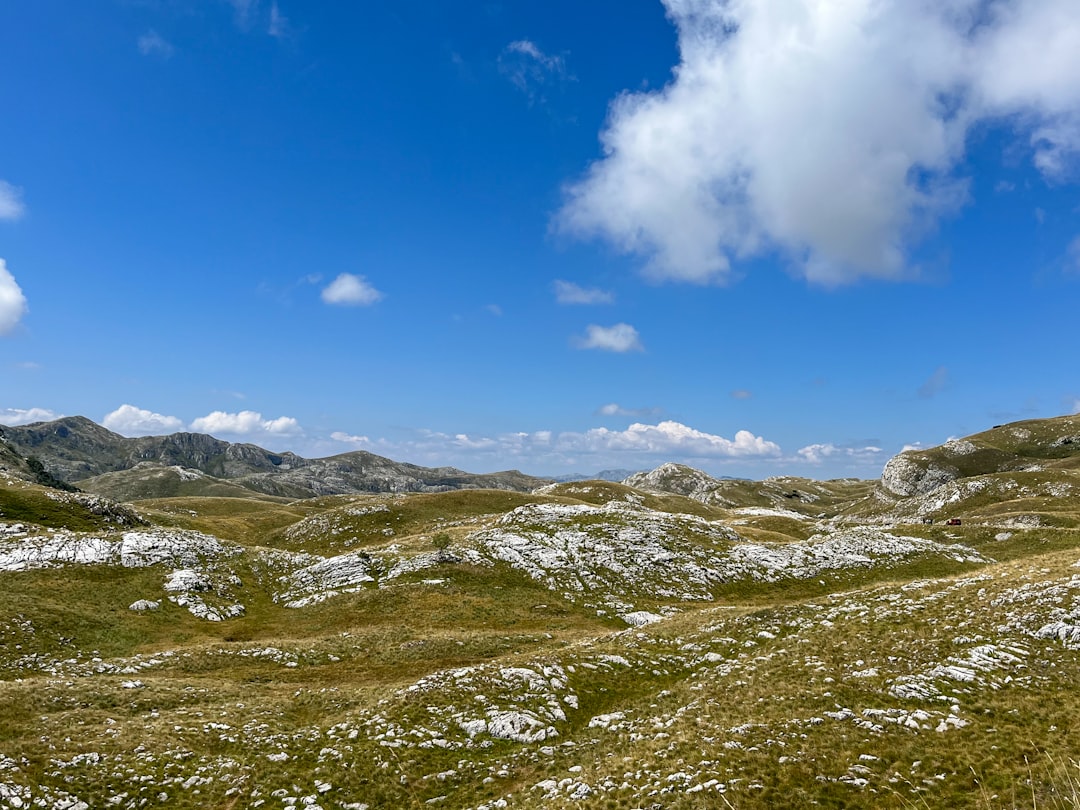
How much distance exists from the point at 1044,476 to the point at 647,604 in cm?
15535

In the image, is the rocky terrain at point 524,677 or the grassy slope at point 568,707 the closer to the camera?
the grassy slope at point 568,707

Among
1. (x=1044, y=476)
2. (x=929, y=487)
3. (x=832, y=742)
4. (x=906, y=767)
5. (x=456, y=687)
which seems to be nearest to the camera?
(x=906, y=767)

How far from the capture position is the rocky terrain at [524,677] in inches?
834

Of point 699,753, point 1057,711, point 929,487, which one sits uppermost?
point 929,487

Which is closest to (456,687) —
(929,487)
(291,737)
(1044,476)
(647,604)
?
(291,737)

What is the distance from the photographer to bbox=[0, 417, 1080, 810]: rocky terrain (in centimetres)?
2117

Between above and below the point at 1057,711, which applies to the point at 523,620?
below

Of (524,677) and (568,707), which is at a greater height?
(524,677)

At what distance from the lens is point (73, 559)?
5928cm

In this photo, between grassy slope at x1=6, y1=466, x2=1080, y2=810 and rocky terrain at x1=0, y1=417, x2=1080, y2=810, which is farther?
rocky terrain at x1=0, y1=417, x2=1080, y2=810

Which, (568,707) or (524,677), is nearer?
(568,707)

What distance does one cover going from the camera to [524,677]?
32.2m

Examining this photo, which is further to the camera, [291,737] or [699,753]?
[291,737]

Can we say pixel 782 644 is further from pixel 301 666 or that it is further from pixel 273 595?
pixel 273 595
